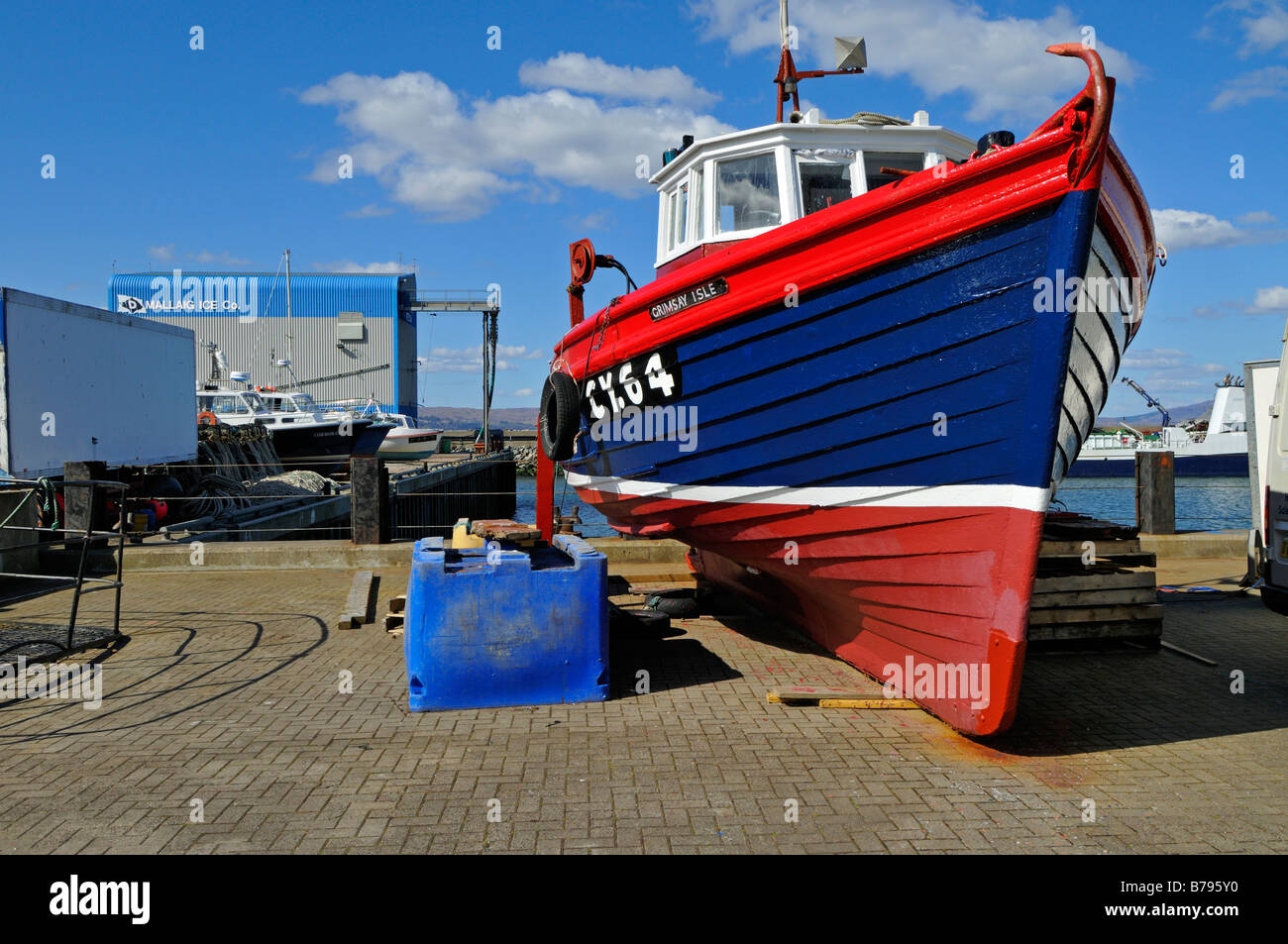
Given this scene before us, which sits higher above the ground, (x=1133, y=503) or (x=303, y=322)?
(x=303, y=322)

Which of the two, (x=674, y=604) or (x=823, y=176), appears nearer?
(x=823, y=176)

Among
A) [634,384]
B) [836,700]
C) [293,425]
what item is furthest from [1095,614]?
[293,425]

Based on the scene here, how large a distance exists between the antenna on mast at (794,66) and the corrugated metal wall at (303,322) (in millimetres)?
42202

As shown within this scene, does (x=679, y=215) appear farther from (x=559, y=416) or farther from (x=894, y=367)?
(x=894, y=367)

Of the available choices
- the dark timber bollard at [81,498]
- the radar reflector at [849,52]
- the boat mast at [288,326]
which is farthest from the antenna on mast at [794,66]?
the boat mast at [288,326]

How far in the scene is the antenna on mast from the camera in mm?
7102

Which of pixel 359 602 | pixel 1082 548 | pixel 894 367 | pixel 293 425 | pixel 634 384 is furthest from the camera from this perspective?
pixel 293 425

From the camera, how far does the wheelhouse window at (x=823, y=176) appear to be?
646 centimetres

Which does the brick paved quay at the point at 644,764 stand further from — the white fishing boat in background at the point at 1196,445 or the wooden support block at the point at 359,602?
the white fishing boat in background at the point at 1196,445

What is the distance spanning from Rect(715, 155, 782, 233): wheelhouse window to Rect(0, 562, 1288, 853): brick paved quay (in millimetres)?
3320

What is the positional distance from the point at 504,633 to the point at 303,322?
152 ft

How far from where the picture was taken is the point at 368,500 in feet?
35.1
